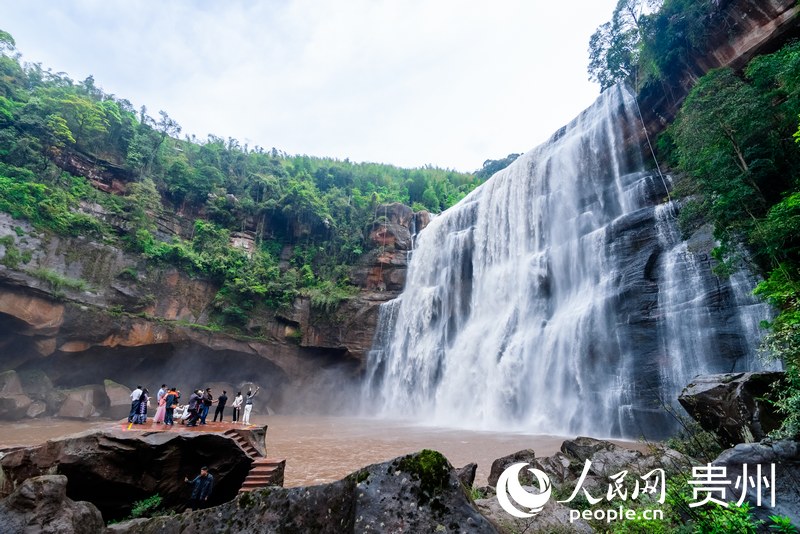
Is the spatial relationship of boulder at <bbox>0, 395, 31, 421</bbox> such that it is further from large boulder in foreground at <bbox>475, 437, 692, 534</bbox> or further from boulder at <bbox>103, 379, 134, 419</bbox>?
large boulder in foreground at <bbox>475, 437, 692, 534</bbox>

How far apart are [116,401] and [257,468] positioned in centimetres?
1746

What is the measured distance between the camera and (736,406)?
22.2 feet

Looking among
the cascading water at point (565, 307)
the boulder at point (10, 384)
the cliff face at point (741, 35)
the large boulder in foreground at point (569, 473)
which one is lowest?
the boulder at point (10, 384)

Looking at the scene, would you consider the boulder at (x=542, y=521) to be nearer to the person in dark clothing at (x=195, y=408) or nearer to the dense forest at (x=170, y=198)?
the person in dark clothing at (x=195, y=408)

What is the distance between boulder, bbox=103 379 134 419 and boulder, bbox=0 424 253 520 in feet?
50.4

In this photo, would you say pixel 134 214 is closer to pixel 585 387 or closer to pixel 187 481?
pixel 187 481

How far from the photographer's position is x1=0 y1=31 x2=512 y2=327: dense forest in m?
23.6

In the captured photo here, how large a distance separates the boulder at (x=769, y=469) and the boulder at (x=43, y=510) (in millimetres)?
6488

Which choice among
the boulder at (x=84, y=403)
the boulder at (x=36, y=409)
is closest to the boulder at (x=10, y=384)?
the boulder at (x=36, y=409)

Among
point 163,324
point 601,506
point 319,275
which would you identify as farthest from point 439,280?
point 601,506

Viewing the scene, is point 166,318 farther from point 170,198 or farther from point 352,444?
point 352,444

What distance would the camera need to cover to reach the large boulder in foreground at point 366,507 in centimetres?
246

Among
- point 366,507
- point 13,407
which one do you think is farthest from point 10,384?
point 366,507
